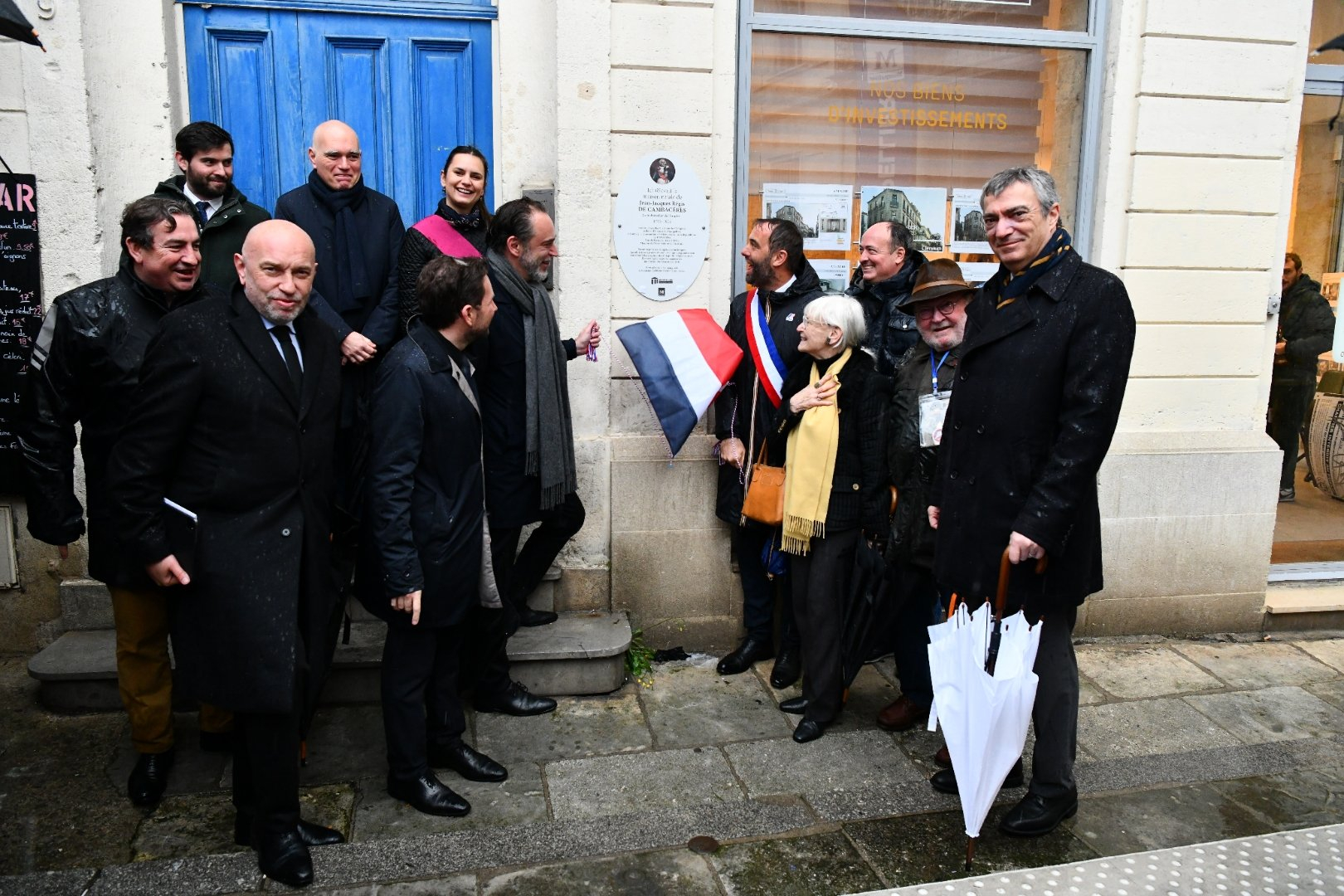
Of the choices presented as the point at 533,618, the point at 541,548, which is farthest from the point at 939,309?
the point at 533,618

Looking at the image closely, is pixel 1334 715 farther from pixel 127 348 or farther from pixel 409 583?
pixel 127 348

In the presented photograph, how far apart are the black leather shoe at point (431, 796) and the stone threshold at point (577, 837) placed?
0.12m

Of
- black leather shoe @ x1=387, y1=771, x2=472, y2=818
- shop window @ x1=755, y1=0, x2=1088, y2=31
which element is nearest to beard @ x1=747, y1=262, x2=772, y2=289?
shop window @ x1=755, y1=0, x2=1088, y2=31

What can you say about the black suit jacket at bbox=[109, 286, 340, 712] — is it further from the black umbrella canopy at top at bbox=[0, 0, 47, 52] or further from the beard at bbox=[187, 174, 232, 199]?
the black umbrella canopy at top at bbox=[0, 0, 47, 52]

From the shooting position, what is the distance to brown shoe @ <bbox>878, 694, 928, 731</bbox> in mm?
4297

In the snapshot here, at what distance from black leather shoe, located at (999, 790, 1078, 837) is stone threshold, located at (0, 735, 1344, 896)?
0.69ft

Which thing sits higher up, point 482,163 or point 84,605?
point 482,163

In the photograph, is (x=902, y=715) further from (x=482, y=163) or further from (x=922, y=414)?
(x=482, y=163)

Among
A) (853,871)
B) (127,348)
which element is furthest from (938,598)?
(127,348)

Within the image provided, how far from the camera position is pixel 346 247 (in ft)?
13.4

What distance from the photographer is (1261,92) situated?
17.1ft

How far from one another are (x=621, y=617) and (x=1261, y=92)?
4.22 m

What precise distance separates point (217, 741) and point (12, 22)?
108 inches

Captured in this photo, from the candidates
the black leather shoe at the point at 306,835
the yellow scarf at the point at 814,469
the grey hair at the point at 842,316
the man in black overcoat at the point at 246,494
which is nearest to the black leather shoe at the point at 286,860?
the man in black overcoat at the point at 246,494
